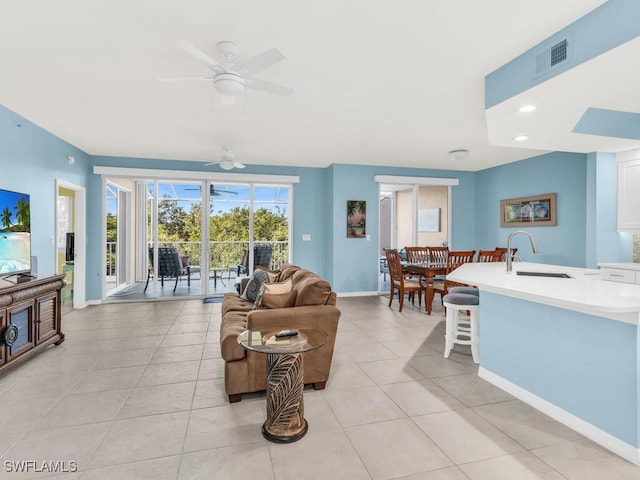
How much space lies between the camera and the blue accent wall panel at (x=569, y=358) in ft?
6.13

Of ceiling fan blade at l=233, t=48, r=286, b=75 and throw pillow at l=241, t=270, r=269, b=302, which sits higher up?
ceiling fan blade at l=233, t=48, r=286, b=75

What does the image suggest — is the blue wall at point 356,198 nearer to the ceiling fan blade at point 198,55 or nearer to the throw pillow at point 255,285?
the throw pillow at point 255,285

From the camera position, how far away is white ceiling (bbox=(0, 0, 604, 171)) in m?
2.01

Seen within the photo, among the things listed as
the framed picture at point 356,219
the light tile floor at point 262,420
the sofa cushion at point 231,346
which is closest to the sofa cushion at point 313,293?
the sofa cushion at point 231,346

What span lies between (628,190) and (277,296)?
4.60 meters

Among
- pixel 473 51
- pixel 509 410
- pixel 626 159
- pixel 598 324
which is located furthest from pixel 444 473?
pixel 626 159

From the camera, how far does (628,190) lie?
4.23 m

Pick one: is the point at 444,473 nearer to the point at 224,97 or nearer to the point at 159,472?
the point at 159,472

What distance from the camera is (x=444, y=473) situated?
173 cm

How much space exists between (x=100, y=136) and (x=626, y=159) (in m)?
6.91

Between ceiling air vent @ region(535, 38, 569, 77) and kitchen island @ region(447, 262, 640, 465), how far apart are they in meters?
1.49

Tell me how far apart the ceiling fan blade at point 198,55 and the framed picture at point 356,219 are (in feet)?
14.3

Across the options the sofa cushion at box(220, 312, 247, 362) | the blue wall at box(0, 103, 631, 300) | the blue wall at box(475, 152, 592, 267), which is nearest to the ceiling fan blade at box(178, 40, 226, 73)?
the sofa cushion at box(220, 312, 247, 362)

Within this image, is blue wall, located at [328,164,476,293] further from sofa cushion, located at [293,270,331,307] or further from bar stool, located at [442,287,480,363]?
sofa cushion, located at [293,270,331,307]
